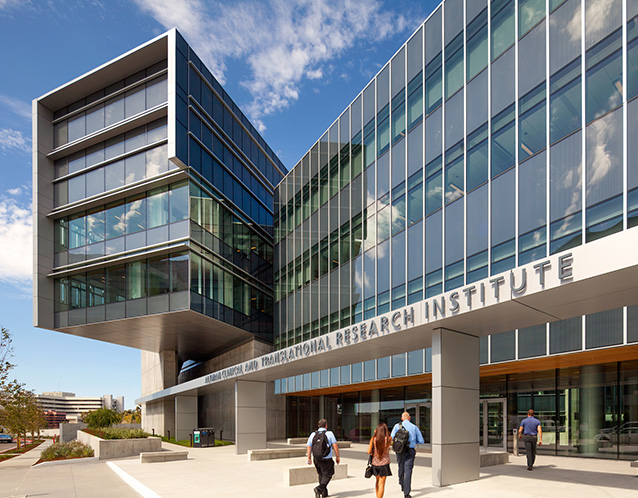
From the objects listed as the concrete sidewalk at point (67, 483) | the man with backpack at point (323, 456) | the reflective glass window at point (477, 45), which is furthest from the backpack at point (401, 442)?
the reflective glass window at point (477, 45)

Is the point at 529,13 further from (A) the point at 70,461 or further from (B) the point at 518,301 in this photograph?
(A) the point at 70,461

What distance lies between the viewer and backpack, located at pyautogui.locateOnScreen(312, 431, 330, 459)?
10734 millimetres

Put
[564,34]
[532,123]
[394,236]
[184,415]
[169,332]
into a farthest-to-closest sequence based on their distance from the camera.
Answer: [184,415], [169,332], [394,236], [532,123], [564,34]

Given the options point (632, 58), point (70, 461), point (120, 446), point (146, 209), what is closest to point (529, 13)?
point (632, 58)

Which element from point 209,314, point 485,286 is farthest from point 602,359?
point 209,314

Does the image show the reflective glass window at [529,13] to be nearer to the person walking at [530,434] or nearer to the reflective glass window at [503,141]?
the reflective glass window at [503,141]

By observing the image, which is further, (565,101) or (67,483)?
(67,483)

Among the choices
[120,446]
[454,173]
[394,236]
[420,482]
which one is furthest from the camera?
[120,446]

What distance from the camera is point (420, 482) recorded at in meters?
12.8

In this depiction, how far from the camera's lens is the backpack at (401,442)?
10.9m

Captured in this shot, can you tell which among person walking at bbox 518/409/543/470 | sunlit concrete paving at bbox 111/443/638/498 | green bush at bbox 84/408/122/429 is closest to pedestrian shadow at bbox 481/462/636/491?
sunlit concrete paving at bbox 111/443/638/498

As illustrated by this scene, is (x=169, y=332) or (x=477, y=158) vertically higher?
(x=477, y=158)

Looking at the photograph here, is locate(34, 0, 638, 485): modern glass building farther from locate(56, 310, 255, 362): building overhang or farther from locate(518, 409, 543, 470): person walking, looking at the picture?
locate(518, 409, 543, 470): person walking

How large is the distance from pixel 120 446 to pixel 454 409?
18980 mm
